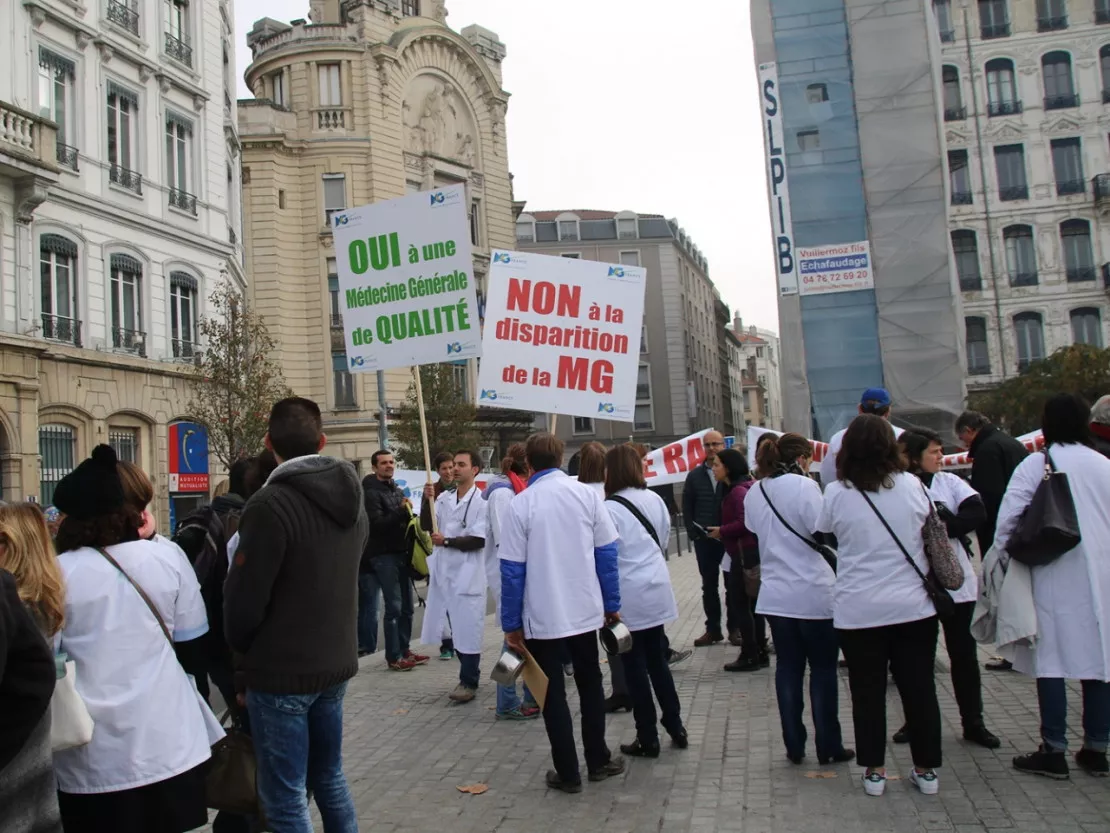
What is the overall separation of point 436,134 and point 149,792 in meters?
42.3

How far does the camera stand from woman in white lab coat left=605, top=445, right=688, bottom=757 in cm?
639

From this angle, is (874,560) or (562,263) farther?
(562,263)

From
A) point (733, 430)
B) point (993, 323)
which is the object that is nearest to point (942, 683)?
point (993, 323)

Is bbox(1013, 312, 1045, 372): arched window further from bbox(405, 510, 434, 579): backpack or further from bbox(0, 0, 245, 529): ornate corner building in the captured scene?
bbox(405, 510, 434, 579): backpack

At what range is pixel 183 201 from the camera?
2572cm

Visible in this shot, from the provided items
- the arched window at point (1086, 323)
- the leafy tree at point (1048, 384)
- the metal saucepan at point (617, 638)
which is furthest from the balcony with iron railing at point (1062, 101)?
the metal saucepan at point (617, 638)

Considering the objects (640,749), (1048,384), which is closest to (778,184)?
(1048,384)

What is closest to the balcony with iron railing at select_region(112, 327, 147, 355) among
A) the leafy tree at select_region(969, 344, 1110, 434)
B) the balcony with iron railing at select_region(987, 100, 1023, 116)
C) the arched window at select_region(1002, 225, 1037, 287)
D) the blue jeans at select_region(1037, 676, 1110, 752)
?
the blue jeans at select_region(1037, 676, 1110, 752)

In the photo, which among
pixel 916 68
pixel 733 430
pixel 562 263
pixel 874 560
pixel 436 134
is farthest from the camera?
pixel 733 430

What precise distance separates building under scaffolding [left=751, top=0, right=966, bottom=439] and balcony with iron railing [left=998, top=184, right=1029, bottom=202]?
14.0 meters

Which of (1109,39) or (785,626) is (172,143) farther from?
(1109,39)

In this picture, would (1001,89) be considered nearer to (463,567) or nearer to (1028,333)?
(1028,333)

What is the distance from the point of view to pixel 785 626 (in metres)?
6.09

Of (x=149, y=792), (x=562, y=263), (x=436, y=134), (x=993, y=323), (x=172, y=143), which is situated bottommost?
(x=149, y=792)
